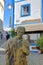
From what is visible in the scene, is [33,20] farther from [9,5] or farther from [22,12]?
[9,5]

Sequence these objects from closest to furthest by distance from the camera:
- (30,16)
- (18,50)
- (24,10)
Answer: (18,50)
(30,16)
(24,10)

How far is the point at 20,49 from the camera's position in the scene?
14.8ft

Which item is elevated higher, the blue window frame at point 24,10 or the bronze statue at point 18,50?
the blue window frame at point 24,10

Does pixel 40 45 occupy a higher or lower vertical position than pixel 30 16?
lower

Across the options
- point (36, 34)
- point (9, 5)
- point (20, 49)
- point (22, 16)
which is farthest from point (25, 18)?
point (20, 49)

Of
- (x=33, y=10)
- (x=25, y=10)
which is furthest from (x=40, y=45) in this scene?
(x=25, y=10)

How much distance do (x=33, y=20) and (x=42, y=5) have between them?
1.88 meters

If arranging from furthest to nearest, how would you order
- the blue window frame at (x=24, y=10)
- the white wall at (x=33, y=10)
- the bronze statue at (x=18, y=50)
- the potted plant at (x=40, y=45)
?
the blue window frame at (x=24, y=10)
the white wall at (x=33, y=10)
the potted plant at (x=40, y=45)
the bronze statue at (x=18, y=50)

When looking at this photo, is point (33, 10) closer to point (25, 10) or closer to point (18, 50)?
point (25, 10)

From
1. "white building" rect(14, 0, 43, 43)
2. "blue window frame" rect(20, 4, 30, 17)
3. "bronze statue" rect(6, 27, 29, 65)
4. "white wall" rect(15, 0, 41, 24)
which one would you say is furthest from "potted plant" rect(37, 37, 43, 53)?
"bronze statue" rect(6, 27, 29, 65)

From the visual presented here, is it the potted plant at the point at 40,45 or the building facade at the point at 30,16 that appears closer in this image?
the potted plant at the point at 40,45

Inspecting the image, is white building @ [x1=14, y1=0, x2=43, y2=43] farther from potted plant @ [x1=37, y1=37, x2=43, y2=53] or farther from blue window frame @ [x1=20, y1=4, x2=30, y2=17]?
potted plant @ [x1=37, y1=37, x2=43, y2=53]

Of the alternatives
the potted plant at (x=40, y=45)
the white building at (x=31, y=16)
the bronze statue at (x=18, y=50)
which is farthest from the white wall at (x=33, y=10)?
the bronze statue at (x=18, y=50)

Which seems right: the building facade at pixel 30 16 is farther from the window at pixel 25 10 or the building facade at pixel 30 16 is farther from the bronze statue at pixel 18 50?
the bronze statue at pixel 18 50
